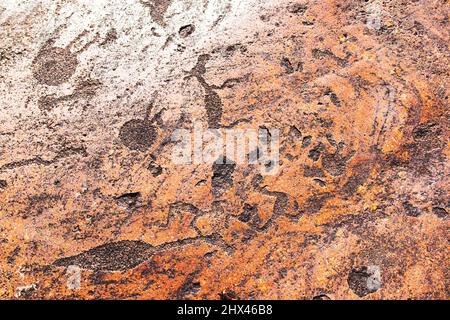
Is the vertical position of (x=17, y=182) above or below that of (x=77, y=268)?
above

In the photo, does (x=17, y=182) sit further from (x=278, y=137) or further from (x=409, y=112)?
(x=409, y=112)

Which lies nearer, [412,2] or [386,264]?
[386,264]
